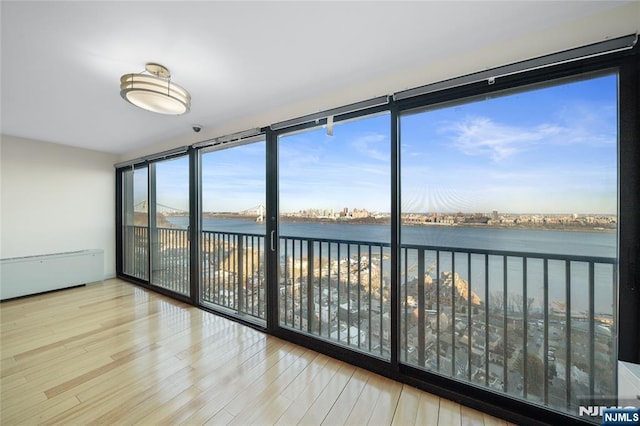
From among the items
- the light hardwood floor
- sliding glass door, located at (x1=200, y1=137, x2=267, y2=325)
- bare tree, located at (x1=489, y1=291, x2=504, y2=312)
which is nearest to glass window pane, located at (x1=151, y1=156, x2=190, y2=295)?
sliding glass door, located at (x1=200, y1=137, x2=267, y2=325)

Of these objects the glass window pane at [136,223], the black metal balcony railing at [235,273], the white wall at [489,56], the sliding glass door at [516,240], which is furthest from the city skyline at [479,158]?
the glass window pane at [136,223]

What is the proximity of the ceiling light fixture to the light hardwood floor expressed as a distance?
2.09 m

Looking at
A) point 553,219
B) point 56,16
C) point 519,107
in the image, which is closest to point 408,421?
point 553,219

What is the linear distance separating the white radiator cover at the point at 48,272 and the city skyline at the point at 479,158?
3.94 meters

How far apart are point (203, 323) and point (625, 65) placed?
154 inches

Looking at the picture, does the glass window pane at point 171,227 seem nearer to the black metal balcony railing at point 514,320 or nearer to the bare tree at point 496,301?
the black metal balcony railing at point 514,320

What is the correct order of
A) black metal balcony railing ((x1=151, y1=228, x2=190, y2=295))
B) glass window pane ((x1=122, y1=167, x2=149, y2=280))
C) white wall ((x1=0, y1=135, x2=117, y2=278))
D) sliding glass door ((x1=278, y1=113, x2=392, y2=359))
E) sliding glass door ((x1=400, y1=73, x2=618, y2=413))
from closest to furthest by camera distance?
1. sliding glass door ((x1=400, y1=73, x2=618, y2=413))
2. sliding glass door ((x1=278, y1=113, x2=392, y2=359))
3. white wall ((x1=0, y1=135, x2=117, y2=278))
4. black metal balcony railing ((x1=151, y1=228, x2=190, y2=295))
5. glass window pane ((x1=122, y1=167, x2=149, y2=280))

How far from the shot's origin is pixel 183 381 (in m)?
1.82

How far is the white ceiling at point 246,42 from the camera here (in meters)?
1.29

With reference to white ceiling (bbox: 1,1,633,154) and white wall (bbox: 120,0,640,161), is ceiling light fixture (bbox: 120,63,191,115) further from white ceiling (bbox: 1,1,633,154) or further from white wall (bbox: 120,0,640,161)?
white wall (bbox: 120,0,640,161)

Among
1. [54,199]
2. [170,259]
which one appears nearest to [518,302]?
[170,259]

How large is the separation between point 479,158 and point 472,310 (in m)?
1.09

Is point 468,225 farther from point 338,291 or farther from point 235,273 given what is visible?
point 235,273

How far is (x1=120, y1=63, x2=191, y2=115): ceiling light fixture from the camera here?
1.65 metres
